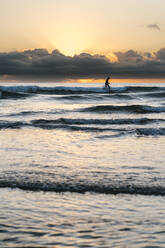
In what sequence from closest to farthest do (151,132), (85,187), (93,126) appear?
(85,187), (151,132), (93,126)

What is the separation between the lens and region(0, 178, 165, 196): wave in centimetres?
469

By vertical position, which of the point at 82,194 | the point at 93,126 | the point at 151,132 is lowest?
the point at 82,194

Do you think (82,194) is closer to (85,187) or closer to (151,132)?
(85,187)

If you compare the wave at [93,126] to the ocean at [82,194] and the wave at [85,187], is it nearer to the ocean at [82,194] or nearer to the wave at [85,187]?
the ocean at [82,194]

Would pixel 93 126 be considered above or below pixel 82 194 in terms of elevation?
above

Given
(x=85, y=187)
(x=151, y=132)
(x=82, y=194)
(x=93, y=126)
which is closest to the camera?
(x=82, y=194)

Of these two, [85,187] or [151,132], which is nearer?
[85,187]

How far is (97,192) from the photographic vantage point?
15.3 feet

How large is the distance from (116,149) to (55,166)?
2.26 meters

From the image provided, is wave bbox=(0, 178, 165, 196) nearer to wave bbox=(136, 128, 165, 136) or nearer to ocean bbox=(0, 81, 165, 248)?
ocean bbox=(0, 81, 165, 248)

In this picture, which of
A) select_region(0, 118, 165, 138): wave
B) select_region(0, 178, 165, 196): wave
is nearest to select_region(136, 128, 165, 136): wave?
select_region(0, 118, 165, 138): wave

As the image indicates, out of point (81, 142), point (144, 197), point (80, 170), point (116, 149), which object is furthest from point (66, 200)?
point (81, 142)

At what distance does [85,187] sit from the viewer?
486cm

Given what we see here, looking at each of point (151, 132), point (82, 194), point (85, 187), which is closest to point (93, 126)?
point (151, 132)
